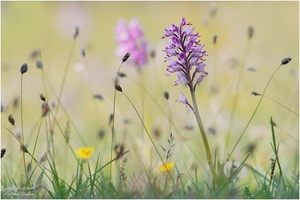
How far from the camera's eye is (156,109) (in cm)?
430

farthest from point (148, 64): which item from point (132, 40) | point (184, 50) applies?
point (184, 50)

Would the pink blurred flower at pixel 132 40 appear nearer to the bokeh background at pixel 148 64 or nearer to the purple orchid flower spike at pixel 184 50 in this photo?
the bokeh background at pixel 148 64

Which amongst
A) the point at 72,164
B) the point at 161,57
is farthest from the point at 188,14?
the point at 72,164

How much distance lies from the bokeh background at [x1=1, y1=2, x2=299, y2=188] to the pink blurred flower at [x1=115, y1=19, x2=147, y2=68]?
33 centimetres

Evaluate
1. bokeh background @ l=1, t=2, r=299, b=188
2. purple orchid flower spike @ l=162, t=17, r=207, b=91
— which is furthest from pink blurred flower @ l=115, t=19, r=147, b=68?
purple orchid flower spike @ l=162, t=17, r=207, b=91

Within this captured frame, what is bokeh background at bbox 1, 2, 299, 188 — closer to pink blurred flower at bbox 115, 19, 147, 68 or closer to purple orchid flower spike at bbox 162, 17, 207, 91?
pink blurred flower at bbox 115, 19, 147, 68

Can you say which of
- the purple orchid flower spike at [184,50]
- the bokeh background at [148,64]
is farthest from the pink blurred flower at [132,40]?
the purple orchid flower spike at [184,50]

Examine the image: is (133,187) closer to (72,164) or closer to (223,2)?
(72,164)

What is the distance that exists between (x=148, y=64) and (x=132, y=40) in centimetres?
59

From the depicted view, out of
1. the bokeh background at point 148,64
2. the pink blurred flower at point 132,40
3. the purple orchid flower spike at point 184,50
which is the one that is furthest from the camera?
the bokeh background at point 148,64

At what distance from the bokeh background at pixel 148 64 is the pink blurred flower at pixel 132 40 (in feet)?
1.08

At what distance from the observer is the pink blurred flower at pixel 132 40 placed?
3.35 meters

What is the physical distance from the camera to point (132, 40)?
11.1 ft

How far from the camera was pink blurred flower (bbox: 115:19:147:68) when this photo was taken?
3346 mm
